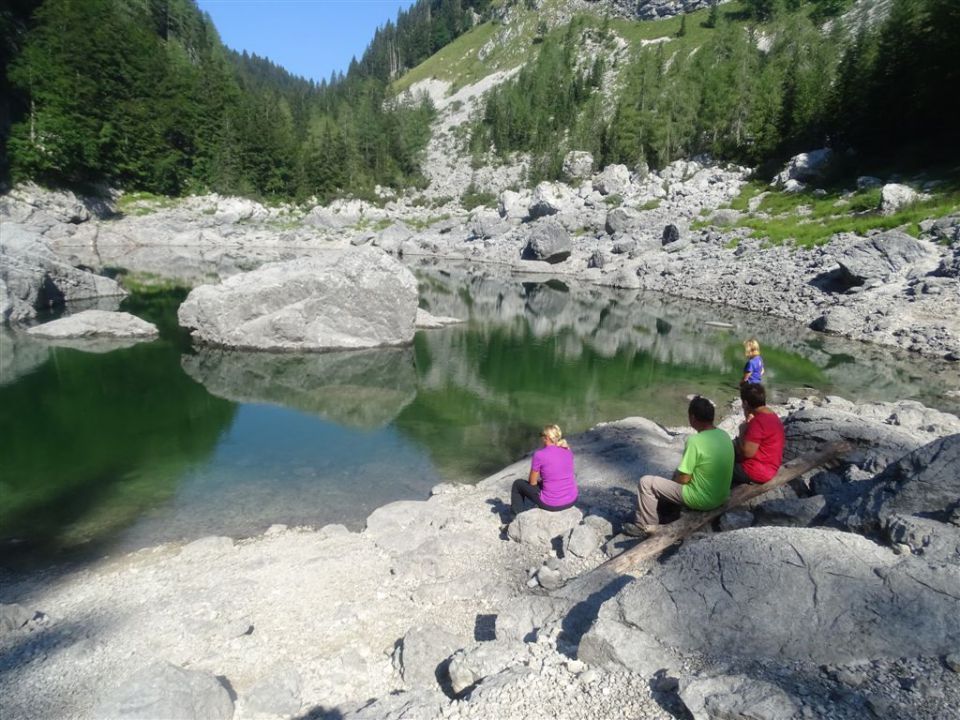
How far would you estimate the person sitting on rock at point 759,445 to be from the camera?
322 inches

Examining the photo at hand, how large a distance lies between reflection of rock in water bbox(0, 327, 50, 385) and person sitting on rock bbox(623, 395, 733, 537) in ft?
73.4

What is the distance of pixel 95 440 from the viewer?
1569 cm

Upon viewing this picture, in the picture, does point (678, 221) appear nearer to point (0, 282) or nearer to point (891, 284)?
point (891, 284)

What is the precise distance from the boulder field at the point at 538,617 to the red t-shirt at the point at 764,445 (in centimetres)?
38

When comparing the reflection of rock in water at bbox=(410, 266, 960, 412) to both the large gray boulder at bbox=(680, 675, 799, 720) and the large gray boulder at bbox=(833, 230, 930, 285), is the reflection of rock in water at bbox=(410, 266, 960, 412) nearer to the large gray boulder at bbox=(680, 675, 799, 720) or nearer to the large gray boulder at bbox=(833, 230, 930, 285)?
the large gray boulder at bbox=(833, 230, 930, 285)

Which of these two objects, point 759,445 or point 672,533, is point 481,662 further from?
A: point 759,445

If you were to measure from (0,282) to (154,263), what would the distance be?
29.6 metres

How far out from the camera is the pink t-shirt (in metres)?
9.30

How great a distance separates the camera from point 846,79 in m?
68.7

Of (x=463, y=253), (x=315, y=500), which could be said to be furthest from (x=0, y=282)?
(x=463, y=253)

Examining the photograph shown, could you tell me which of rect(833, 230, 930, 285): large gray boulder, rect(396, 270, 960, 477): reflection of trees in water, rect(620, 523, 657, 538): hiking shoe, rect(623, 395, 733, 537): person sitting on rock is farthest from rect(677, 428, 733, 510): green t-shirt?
rect(833, 230, 930, 285): large gray boulder

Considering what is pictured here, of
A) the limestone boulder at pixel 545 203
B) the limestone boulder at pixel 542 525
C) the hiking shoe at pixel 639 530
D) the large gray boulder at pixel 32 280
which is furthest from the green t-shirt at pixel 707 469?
the limestone boulder at pixel 545 203

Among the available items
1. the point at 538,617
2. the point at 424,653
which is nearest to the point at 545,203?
the point at 538,617

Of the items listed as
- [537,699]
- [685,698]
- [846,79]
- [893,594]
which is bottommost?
[537,699]
